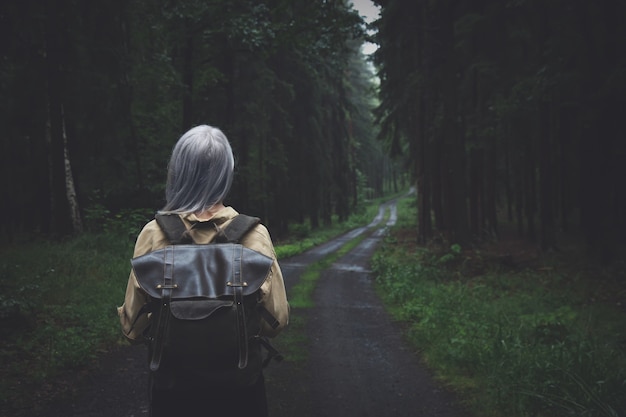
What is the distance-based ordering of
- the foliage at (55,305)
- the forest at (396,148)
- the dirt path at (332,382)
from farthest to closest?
the forest at (396,148) → the foliage at (55,305) → the dirt path at (332,382)

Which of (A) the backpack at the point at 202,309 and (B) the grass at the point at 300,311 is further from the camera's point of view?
(B) the grass at the point at 300,311

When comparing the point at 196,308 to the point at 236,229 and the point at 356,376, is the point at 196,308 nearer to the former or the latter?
the point at 236,229

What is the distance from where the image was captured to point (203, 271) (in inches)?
79.9

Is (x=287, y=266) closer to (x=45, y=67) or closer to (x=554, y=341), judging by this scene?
(x=45, y=67)

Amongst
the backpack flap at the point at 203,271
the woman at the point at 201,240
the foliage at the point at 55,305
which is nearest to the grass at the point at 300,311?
the foliage at the point at 55,305

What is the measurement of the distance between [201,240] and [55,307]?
694cm

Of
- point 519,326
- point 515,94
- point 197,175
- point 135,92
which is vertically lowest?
point 519,326

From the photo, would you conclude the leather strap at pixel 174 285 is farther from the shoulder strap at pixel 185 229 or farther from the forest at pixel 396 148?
the forest at pixel 396 148

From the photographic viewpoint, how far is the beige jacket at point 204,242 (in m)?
2.15

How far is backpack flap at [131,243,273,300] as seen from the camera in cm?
201

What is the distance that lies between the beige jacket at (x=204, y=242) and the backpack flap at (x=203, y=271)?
0.30 feet

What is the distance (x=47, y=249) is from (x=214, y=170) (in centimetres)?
1031

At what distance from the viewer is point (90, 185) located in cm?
1795

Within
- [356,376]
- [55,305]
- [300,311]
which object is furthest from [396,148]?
[356,376]
